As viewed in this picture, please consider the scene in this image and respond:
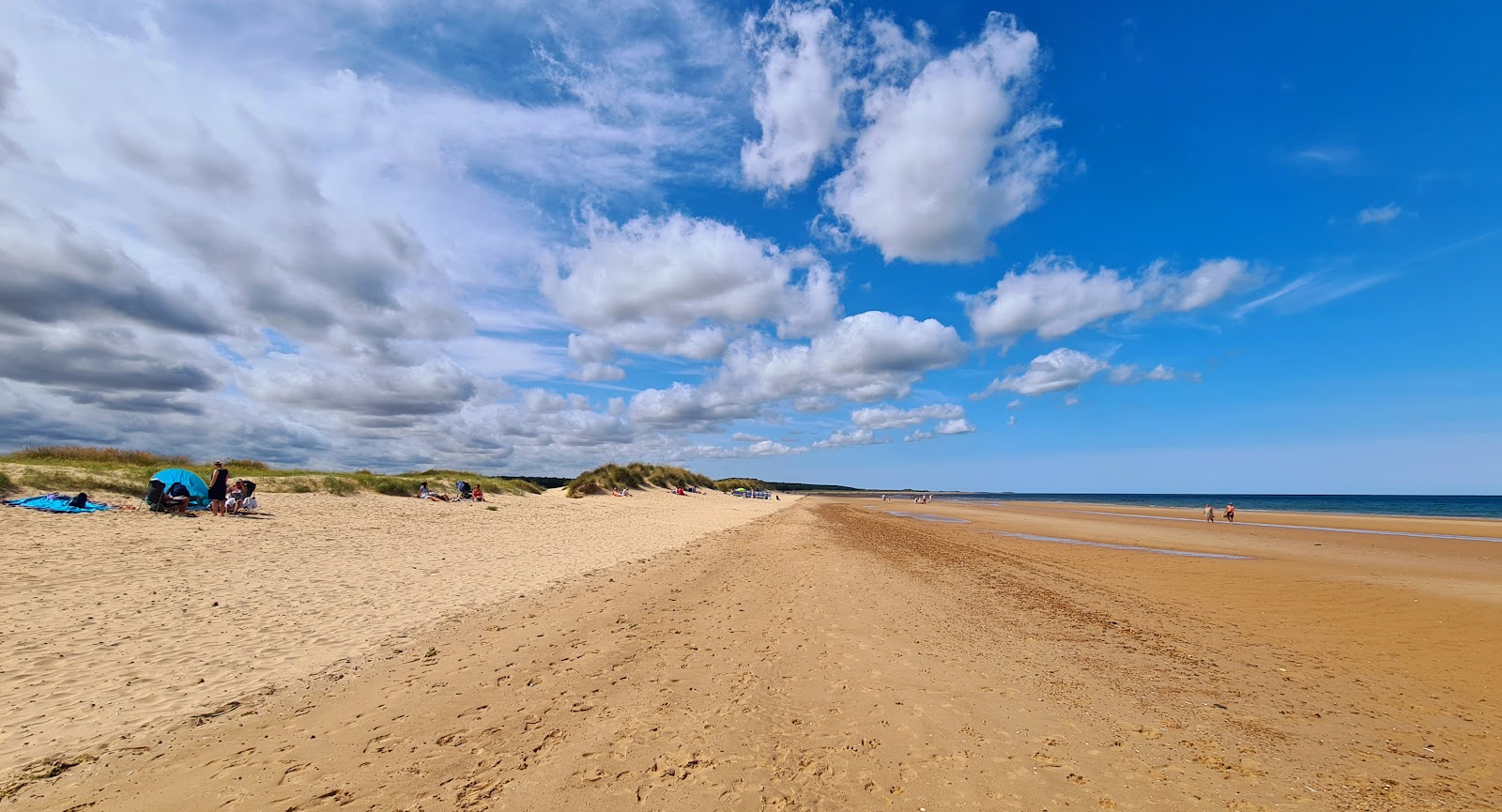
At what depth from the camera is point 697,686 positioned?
269 inches

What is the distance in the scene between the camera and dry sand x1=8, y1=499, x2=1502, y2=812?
4582 millimetres

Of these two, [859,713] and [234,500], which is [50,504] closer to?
[234,500]

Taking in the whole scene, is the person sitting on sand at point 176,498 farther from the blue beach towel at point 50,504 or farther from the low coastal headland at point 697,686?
the low coastal headland at point 697,686

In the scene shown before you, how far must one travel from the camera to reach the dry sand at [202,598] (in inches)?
231

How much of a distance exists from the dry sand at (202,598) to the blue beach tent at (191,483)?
159 cm

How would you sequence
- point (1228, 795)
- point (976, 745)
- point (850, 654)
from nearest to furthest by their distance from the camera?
point (1228, 795)
point (976, 745)
point (850, 654)

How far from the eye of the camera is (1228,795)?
15.3ft

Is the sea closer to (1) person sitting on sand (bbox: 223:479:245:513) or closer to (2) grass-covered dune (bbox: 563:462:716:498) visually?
(2) grass-covered dune (bbox: 563:462:716:498)

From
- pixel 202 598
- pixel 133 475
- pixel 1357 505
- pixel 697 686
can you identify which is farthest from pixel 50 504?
pixel 1357 505

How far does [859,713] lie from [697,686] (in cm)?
187

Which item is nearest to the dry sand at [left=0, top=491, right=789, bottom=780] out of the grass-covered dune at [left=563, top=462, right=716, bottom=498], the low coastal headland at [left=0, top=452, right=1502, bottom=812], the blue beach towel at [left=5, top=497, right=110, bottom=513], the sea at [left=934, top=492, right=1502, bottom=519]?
the low coastal headland at [left=0, top=452, right=1502, bottom=812]

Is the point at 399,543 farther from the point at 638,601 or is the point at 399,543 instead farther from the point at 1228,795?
the point at 1228,795

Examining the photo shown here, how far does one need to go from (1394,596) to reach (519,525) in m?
26.8

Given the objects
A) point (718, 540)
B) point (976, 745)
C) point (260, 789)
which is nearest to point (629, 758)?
point (260, 789)
